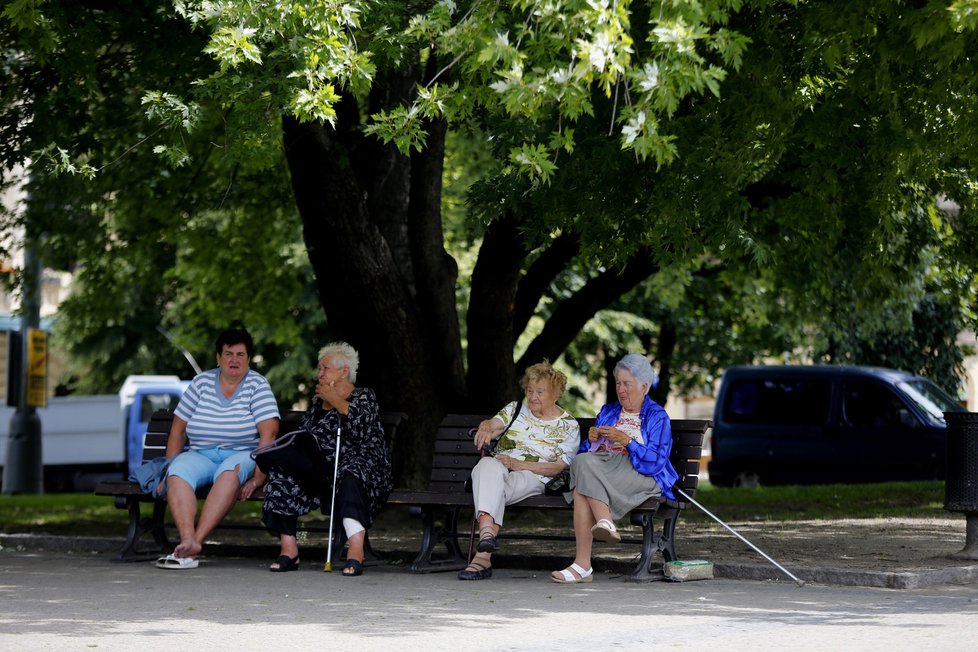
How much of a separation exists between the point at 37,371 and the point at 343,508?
46.5 ft

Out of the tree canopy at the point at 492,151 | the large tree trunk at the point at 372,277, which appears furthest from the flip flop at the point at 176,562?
the large tree trunk at the point at 372,277

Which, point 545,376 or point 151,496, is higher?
point 545,376

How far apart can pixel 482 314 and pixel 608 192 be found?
3340mm

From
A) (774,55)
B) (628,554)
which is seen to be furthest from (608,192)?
(628,554)

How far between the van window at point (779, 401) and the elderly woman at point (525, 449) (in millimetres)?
13460

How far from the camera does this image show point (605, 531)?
9.25 meters

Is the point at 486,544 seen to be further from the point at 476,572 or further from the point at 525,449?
the point at 525,449

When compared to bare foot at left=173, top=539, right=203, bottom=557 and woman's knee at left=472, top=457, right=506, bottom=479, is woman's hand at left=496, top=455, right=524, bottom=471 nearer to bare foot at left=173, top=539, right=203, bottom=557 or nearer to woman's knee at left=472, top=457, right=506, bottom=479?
woman's knee at left=472, top=457, right=506, bottom=479

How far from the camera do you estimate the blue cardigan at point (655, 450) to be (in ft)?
31.4

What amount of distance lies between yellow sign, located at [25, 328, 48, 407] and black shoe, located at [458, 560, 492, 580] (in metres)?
14.4

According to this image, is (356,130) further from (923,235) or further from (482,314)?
(923,235)

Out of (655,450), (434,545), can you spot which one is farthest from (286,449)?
(655,450)

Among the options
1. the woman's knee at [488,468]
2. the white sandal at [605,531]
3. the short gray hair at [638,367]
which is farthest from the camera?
the woman's knee at [488,468]

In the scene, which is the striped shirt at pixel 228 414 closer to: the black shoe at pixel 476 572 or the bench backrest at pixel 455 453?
the bench backrest at pixel 455 453
